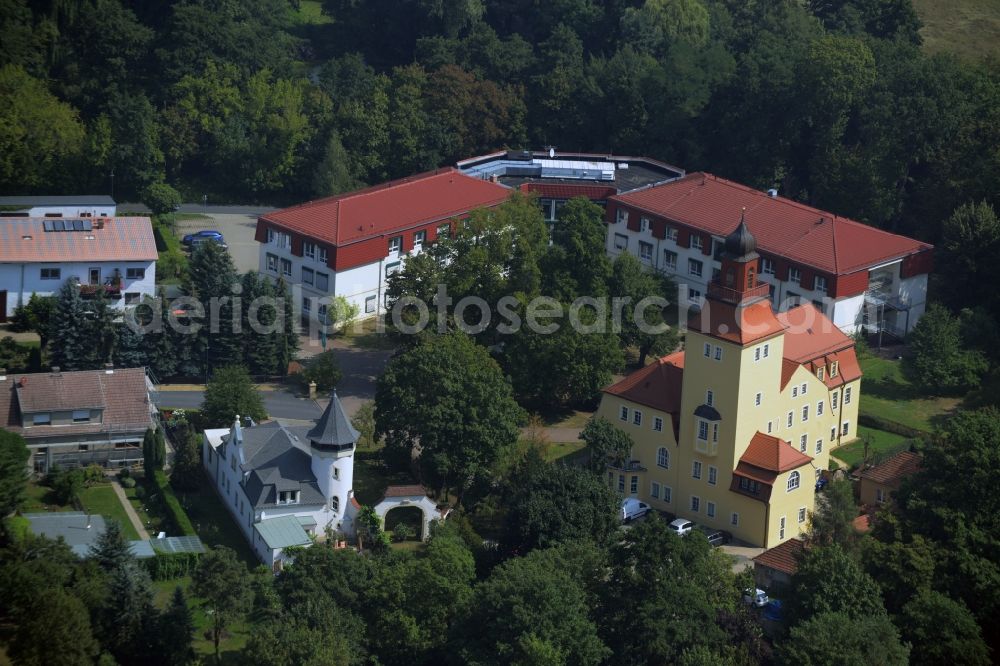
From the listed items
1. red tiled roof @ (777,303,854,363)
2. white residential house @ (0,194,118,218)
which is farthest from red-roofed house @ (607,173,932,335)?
white residential house @ (0,194,118,218)

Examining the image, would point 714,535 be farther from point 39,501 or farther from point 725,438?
point 39,501

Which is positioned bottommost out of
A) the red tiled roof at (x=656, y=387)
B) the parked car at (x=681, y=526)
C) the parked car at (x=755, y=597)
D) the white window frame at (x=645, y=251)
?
the parked car at (x=755, y=597)

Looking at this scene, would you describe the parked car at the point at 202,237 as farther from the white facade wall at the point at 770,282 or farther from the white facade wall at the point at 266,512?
the white facade wall at the point at 266,512

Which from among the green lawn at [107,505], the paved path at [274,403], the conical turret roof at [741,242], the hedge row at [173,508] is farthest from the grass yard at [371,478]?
the conical turret roof at [741,242]

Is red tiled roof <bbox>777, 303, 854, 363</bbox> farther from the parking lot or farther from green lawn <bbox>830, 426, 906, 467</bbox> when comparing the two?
the parking lot

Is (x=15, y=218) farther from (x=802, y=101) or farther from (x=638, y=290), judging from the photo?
(x=802, y=101)

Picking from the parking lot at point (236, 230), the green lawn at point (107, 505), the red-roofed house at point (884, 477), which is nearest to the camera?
the green lawn at point (107, 505)
